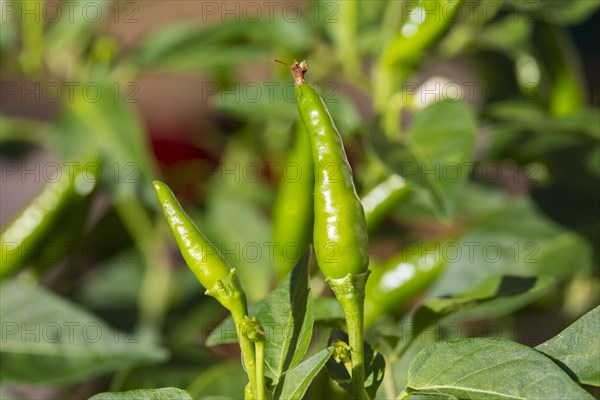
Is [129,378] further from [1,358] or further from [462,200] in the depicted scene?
[462,200]

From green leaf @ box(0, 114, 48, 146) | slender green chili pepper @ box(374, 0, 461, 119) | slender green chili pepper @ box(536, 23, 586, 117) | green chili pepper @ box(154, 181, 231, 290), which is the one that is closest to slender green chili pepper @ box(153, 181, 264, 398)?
green chili pepper @ box(154, 181, 231, 290)

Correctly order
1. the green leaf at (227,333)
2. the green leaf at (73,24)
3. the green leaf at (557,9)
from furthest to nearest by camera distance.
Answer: the green leaf at (73,24) < the green leaf at (557,9) < the green leaf at (227,333)

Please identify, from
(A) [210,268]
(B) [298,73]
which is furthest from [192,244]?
(B) [298,73]

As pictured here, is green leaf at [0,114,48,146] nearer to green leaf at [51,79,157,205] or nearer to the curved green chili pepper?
green leaf at [51,79,157,205]

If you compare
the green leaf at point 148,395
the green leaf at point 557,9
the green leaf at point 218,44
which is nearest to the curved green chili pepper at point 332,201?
the green leaf at point 148,395

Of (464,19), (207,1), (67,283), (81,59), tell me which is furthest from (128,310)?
(207,1)

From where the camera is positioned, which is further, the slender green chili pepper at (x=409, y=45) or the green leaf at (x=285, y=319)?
the slender green chili pepper at (x=409, y=45)

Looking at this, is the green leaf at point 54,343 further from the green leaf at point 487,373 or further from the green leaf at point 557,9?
the green leaf at point 557,9
